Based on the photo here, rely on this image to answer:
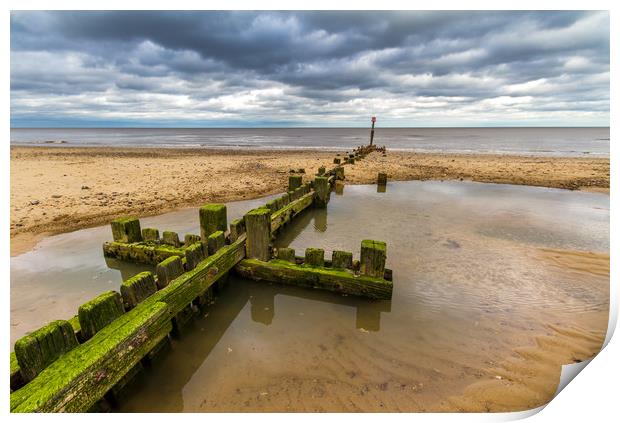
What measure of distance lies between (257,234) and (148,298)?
1967mm

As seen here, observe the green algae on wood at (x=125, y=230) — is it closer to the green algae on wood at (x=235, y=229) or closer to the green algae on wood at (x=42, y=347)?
the green algae on wood at (x=235, y=229)

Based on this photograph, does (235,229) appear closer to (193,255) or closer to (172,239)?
(193,255)

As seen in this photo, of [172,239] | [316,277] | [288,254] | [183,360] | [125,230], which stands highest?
[125,230]

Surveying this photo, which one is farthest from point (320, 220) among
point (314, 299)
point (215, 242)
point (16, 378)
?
point (16, 378)

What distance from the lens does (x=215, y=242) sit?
4375 mm

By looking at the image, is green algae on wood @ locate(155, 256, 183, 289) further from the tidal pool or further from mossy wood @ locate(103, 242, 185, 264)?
mossy wood @ locate(103, 242, 185, 264)

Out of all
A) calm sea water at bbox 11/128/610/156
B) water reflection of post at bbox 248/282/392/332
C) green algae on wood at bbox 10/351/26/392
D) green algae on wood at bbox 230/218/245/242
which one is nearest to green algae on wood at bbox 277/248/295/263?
water reflection of post at bbox 248/282/392/332

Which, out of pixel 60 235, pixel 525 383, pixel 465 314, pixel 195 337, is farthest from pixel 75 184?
pixel 525 383

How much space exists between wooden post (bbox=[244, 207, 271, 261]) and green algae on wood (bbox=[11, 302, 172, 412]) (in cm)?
191

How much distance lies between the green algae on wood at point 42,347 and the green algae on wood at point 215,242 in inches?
82.1

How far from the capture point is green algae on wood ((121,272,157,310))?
293 cm

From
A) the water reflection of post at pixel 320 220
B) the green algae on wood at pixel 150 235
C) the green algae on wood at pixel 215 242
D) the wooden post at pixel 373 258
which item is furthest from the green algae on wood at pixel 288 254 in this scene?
the water reflection of post at pixel 320 220

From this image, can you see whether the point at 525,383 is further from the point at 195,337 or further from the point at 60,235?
the point at 60,235

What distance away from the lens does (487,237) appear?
7027 millimetres
